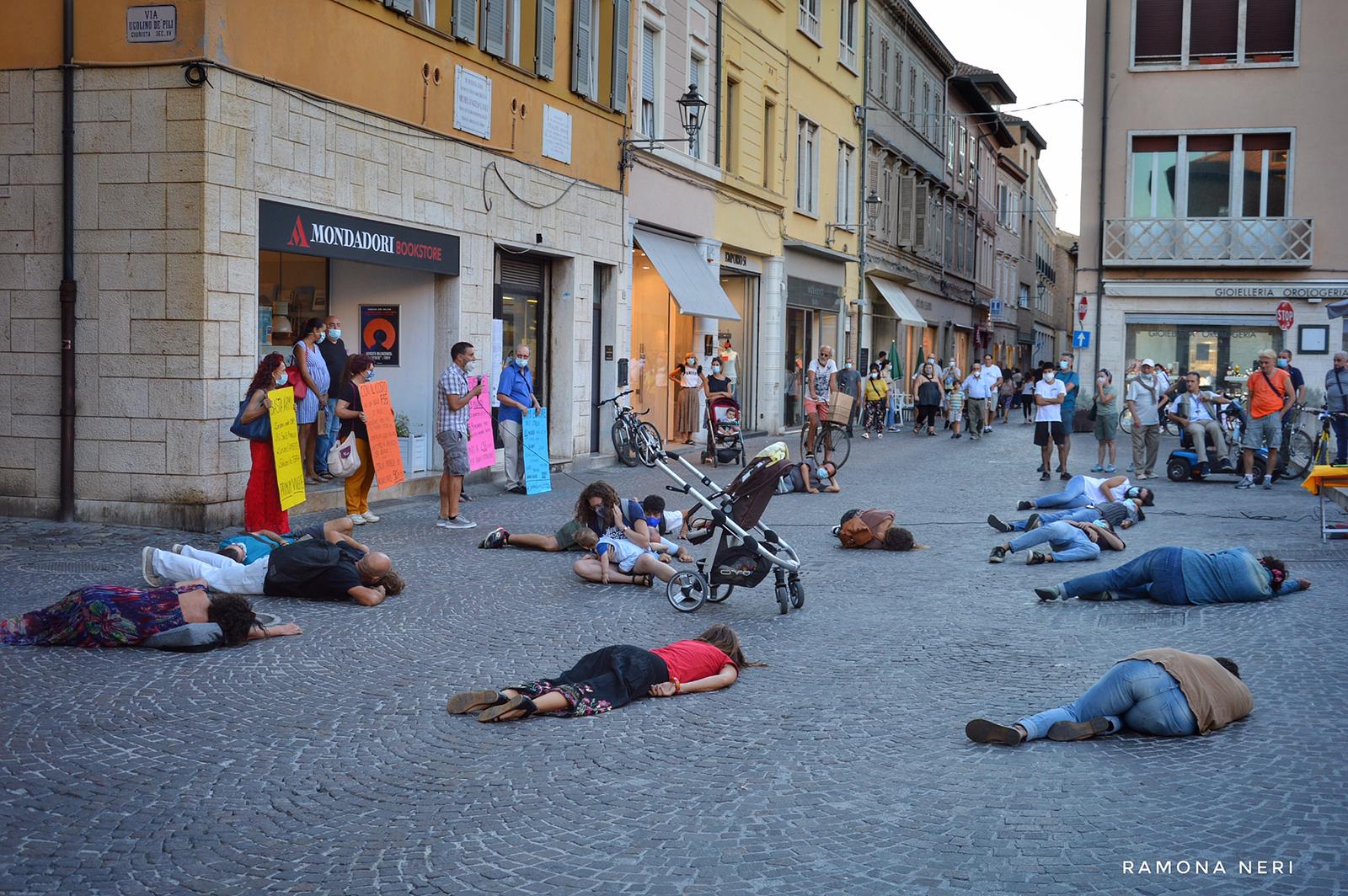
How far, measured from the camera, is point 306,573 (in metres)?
9.66

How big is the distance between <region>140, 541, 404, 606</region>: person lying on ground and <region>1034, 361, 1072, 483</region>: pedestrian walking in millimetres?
13429

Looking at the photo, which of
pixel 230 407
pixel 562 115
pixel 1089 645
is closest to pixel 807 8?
pixel 562 115

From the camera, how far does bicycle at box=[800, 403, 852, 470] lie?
21.4 metres

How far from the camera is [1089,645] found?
8766 millimetres

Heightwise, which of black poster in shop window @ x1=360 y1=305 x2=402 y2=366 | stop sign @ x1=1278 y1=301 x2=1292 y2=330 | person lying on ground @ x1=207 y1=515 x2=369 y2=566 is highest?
stop sign @ x1=1278 y1=301 x2=1292 y2=330

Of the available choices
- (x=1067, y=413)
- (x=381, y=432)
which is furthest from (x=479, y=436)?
(x=1067, y=413)

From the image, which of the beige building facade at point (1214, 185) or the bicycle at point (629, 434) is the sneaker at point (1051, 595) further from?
the beige building facade at point (1214, 185)

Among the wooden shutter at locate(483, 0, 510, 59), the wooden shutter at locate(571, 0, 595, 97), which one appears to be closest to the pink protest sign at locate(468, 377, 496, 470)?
the wooden shutter at locate(483, 0, 510, 59)

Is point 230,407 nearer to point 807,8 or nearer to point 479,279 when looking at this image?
point 479,279

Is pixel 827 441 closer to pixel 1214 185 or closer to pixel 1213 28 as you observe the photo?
pixel 1214 185

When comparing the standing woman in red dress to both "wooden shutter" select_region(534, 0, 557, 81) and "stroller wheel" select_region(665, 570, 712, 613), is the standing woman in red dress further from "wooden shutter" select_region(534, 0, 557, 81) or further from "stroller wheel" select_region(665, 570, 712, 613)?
"wooden shutter" select_region(534, 0, 557, 81)

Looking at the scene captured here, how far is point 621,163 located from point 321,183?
8.51 metres

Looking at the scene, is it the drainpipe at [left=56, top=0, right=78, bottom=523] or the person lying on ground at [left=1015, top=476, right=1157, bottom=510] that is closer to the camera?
the drainpipe at [left=56, top=0, right=78, bottom=523]

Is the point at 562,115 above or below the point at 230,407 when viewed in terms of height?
above
